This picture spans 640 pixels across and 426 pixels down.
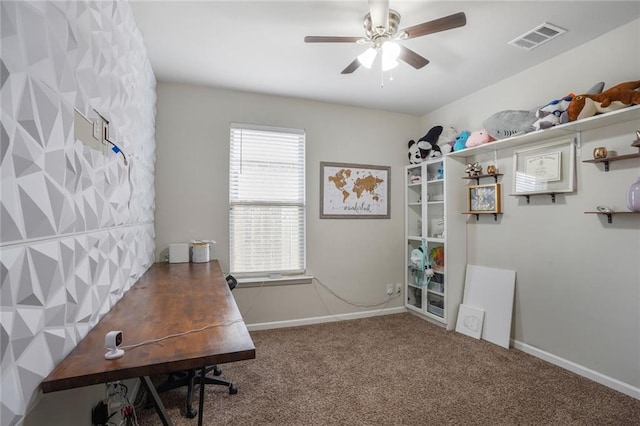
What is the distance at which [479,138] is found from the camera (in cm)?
313

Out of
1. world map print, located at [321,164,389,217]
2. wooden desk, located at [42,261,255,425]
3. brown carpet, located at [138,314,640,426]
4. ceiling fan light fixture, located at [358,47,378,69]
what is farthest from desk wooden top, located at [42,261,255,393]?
world map print, located at [321,164,389,217]

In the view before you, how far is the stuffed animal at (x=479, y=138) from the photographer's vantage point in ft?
10.1

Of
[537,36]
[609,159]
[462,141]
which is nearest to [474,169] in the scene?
[462,141]

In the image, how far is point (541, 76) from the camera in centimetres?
277

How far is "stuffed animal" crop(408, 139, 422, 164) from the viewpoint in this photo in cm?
390

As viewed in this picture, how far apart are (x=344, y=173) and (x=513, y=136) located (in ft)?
5.93

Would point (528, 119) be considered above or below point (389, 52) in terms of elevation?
below

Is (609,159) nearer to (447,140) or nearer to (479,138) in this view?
(479,138)

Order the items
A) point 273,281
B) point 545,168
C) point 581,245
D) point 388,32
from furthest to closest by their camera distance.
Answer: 1. point 273,281
2. point 545,168
3. point 581,245
4. point 388,32

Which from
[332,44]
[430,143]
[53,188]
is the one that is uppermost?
[332,44]

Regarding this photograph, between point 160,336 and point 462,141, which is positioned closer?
point 160,336

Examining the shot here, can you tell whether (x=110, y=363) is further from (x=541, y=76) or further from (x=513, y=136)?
(x=541, y=76)

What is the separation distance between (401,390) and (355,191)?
2.29m

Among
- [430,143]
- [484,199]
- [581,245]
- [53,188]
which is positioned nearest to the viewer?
[53,188]
